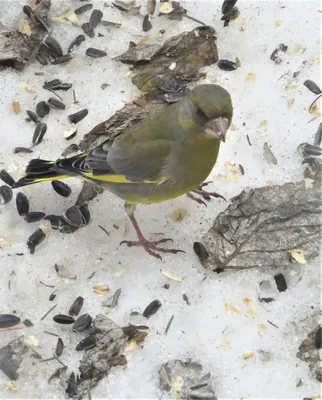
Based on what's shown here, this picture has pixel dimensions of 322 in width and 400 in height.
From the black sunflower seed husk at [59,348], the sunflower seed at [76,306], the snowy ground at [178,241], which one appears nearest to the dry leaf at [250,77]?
the snowy ground at [178,241]

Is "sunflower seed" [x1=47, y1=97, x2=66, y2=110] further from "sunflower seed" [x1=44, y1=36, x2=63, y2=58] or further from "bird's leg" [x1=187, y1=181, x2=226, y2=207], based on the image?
"bird's leg" [x1=187, y1=181, x2=226, y2=207]

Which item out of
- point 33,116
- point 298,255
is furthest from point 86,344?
point 33,116

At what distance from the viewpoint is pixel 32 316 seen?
133 inches

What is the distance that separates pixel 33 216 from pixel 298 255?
1.43m

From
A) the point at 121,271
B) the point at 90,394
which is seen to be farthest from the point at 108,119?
the point at 90,394

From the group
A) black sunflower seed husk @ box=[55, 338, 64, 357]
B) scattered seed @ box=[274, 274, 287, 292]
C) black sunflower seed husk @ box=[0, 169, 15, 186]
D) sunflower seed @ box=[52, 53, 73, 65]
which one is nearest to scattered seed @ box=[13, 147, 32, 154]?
black sunflower seed husk @ box=[0, 169, 15, 186]

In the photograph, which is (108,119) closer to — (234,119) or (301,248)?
(234,119)

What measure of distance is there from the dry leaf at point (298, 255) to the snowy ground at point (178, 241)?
0.06m

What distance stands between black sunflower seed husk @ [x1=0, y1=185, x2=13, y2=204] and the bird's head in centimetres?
125

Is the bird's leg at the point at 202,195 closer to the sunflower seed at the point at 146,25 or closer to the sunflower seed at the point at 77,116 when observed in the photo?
the sunflower seed at the point at 77,116

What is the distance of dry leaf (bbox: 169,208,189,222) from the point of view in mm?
3666

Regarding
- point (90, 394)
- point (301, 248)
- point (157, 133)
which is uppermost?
point (157, 133)

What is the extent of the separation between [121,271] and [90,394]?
2.15 feet

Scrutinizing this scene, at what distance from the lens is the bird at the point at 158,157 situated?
10.2 ft
